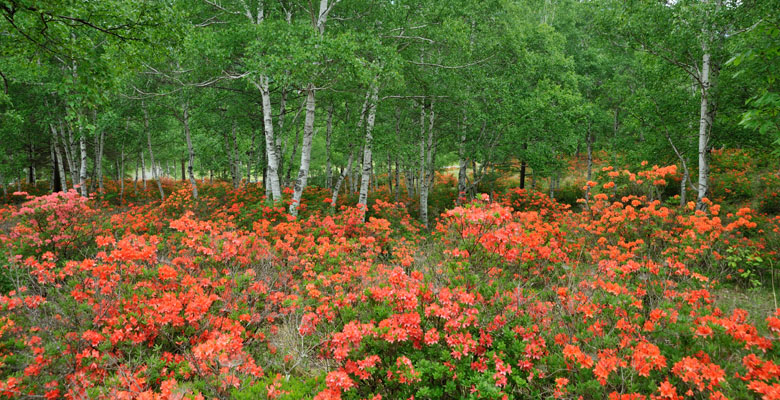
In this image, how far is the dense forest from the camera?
333 centimetres

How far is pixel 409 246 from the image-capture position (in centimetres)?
841

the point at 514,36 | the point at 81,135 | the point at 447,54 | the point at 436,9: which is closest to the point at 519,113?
the point at 514,36

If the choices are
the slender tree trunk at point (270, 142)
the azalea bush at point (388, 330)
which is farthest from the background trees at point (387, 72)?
the azalea bush at point (388, 330)

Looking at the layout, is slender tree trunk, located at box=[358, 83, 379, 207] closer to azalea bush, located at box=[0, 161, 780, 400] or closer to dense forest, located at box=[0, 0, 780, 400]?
dense forest, located at box=[0, 0, 780, 400]

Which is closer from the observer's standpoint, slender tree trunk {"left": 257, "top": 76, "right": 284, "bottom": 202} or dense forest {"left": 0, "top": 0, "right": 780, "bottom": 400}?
dense forest {"left": 0, "top": 0, "right": 780, "bottom": 400}

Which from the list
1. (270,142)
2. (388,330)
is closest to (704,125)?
(388,330)

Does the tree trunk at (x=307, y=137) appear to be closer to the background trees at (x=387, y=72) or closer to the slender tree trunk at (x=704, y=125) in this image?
the background trees at (x=387, y=72)

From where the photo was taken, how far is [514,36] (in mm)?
10906

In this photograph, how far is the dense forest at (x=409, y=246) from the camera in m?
3.33

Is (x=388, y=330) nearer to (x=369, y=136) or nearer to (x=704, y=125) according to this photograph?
(x=369, y=136)

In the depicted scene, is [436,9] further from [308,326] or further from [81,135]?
[81,135]

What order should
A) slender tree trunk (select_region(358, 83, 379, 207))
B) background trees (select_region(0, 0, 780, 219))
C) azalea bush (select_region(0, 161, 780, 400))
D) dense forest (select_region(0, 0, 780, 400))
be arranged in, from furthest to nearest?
slender tree trunk (select_region(358, 83, 379, 207)), background trees (select_region(0, 0, 780, 219)), dense forest (select_region(0, 0, 780, 400)), azalea bush (select_region(0, 161, 780, 400))

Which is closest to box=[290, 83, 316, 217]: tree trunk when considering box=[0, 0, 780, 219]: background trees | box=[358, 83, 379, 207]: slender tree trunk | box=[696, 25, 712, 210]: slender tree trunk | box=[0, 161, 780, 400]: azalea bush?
box=[0, 0, 780, 219]: background trees

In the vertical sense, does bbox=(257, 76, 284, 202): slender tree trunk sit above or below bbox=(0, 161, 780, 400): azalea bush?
above
